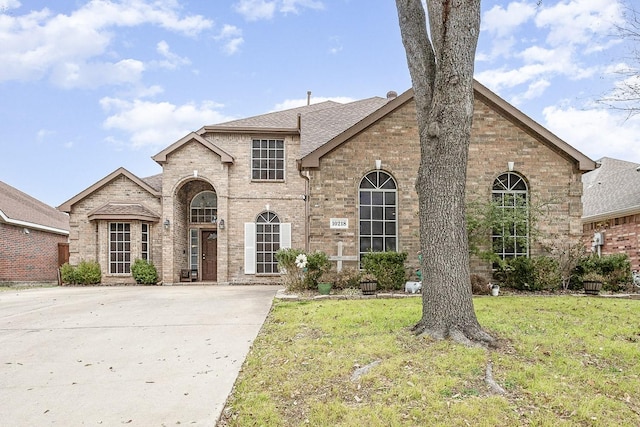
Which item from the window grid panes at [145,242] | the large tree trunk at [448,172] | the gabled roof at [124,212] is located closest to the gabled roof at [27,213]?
the gabled roof at [124,212]

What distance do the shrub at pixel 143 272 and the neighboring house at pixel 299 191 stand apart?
413 millimetres

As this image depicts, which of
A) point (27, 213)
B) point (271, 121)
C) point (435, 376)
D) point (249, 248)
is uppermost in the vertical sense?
point (271, 121)

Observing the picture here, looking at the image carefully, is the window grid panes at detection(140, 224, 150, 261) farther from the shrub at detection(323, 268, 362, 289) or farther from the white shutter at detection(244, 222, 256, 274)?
the shrub at detection(323, 268, 362, 289)

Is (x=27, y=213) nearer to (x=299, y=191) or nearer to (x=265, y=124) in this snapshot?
(x=265, y=124)

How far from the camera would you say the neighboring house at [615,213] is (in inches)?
606

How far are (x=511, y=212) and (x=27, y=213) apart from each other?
20177 millimetres

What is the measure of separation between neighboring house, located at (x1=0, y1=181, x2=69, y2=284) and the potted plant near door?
20388 millimetres

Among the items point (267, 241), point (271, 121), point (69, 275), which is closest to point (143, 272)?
point (69, 275)

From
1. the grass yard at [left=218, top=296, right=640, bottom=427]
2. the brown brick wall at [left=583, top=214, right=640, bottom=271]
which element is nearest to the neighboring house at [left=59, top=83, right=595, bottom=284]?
the grass yard at [left=218, top=296, right=640, bottom=427]

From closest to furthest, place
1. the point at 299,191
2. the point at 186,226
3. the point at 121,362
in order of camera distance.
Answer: the point at 121,362 < the point at 299,191 < the point at 186,226

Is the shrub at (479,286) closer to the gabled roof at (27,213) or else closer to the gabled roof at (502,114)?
the gabled roof at (502,114)

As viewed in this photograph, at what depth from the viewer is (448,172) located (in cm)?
534

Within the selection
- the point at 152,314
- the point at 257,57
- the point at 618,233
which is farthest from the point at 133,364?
the point at 618,233

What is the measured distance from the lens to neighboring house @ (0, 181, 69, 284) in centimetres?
1706
